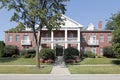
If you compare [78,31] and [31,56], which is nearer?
[31,56]

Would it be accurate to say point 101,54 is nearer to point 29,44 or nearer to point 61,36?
point 61,36

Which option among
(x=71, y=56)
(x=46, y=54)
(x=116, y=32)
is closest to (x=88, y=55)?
(x=71, y=56)

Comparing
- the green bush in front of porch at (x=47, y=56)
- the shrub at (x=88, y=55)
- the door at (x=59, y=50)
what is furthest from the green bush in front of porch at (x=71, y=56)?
the door at (x=59, y=50)

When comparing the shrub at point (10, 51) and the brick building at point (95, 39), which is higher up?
the brick building at point (95, 39)

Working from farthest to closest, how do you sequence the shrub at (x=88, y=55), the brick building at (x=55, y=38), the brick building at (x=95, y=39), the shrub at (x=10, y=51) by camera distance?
the brick building at (x=95, y=39), the brick building at (x=55, y=38), the shrub at (x=10, y=51), the shrub at (x=88, y=55)

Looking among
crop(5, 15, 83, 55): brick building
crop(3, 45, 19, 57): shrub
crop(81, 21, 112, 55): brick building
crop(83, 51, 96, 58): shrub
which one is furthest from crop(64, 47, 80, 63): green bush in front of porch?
crop(3, 45, 19, 57): shrub

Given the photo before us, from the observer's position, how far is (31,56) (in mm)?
54375

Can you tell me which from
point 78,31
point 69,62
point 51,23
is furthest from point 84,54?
point 51,23

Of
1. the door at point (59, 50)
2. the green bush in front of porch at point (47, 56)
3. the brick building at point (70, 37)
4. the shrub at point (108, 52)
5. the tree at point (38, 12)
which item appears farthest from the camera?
the brick building at point (70, 37)

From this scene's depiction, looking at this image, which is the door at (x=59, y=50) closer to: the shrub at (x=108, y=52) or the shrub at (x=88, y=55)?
the shrub at (x=88, y=55)

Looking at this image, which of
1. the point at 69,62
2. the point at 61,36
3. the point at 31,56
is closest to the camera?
the point at 69,62

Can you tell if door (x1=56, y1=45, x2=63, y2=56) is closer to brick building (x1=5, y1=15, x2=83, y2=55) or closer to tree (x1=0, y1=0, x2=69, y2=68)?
brick building (x1=5, y1=15, x2=83, y2=55)

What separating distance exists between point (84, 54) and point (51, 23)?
24107mm

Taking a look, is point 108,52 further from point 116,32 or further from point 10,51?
point 116,32
